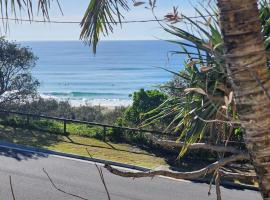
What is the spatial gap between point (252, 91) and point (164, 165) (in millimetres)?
10174

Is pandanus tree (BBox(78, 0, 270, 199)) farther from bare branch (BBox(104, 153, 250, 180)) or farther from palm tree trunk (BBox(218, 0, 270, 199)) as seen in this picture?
bare branch (BBox(104, 153, 250, 180))

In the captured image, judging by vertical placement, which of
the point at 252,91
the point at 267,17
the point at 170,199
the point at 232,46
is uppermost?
the point at 267,17

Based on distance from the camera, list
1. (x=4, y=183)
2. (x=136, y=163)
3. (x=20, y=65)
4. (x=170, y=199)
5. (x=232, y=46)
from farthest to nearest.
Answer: (x=20, y=65) → (x=136, y=163) → (x=4, y=183) → (x=170, y=199) → (x=232, y=46)

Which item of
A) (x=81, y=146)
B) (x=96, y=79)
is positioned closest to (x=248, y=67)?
(x=81, y=146)

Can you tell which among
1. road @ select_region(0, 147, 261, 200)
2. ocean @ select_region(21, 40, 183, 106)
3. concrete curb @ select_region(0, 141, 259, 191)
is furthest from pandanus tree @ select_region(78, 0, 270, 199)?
ocean @ select_region(21, 40, 183, 106)

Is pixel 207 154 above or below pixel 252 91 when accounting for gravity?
below

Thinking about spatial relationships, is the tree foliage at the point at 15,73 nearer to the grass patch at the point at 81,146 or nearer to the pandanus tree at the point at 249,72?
the grass patch at the point at 81,146

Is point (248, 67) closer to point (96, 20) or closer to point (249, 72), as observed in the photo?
point (249, 72)

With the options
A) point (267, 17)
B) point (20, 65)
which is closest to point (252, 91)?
point (267, 17)

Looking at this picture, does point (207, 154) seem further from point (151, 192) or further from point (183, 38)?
point (183, 38)

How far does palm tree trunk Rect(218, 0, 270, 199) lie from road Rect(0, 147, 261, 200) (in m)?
7.60

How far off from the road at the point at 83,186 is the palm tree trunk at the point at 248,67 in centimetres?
760

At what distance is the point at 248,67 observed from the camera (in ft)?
7.00

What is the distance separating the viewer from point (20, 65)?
765 inches
